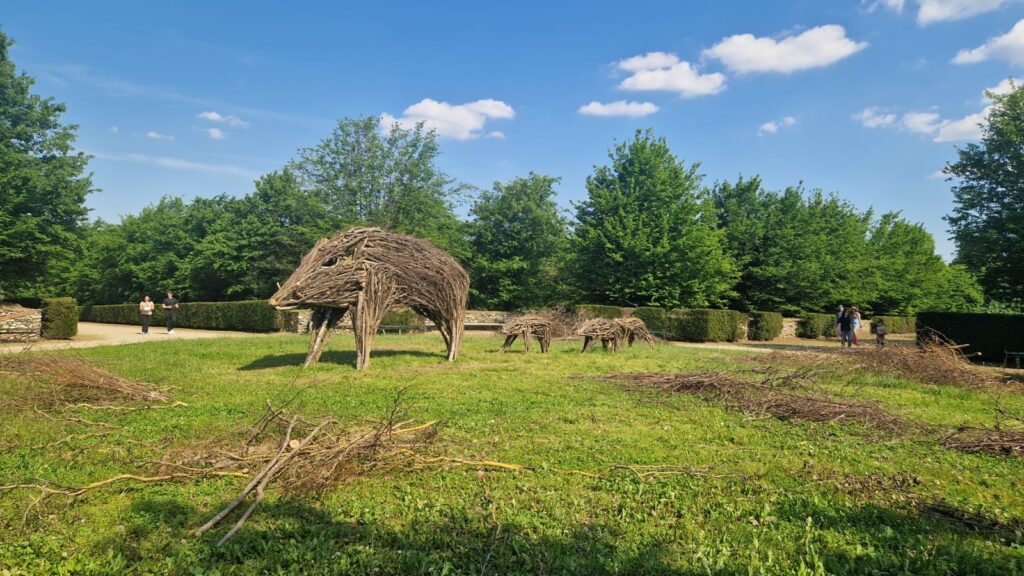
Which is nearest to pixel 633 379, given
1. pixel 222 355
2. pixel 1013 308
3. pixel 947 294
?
pixel 222 355

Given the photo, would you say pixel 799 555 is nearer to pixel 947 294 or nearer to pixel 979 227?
pixel 979 227

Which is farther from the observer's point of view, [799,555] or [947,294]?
[947,294]

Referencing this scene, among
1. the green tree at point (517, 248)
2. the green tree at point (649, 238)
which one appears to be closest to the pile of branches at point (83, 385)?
the green tree at point (649, 238)

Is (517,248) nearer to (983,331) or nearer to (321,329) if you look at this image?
(983,331)

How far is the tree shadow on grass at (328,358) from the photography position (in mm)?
11570

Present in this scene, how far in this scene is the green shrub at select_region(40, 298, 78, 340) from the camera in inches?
734

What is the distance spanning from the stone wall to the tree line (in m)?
5.51

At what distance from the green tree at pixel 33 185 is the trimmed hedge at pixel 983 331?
106 feet

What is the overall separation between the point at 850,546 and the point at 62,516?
5.08 metres

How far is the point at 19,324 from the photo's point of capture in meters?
17.6

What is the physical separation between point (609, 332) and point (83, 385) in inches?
460

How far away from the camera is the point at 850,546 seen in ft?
11.3

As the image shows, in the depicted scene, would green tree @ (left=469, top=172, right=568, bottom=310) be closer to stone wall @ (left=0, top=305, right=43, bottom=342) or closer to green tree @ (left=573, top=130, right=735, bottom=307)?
green tree @ (left=573, top=130, right=735, bottom=307)

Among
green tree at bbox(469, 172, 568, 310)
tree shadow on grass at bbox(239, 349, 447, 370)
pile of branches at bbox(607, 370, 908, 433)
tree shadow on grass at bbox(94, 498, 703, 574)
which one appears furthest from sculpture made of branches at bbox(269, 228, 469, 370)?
green tree at bbox(469, 172, 568, 310)
